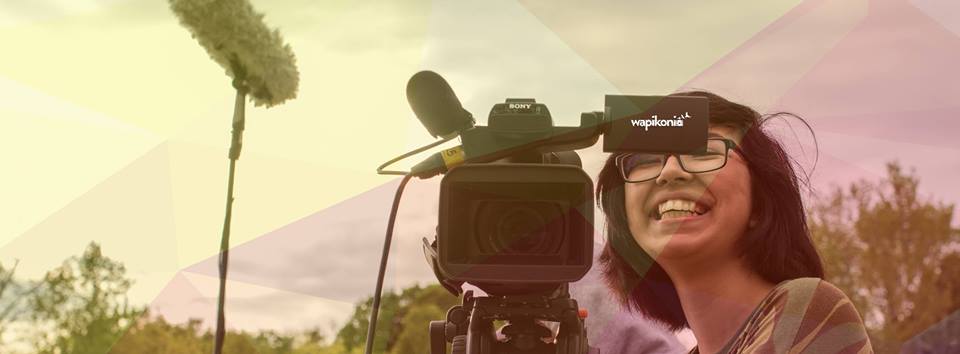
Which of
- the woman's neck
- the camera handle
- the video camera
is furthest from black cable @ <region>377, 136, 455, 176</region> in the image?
the woman's neck

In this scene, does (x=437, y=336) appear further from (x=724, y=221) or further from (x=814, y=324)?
(x=724, y=221)

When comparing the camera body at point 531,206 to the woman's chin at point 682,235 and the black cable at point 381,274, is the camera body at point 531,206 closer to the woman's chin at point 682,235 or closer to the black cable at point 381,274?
the black cable at point 381,274

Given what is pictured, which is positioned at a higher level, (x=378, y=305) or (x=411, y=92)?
(x=411, y=92)

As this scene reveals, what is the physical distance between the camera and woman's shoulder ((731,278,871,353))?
2.12 m

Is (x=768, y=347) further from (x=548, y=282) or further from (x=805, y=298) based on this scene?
(x=548, y=282)

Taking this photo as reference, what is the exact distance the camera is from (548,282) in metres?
1.84

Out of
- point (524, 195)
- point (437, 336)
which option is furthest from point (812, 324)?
point (437, 336)

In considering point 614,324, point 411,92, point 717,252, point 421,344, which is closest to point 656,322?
point 614,324

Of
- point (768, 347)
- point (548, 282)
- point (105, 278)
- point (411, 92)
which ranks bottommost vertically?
point (768, 347)

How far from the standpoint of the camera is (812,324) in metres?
2.13

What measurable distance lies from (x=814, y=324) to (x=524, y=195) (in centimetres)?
83

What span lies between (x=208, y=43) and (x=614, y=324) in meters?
2.63

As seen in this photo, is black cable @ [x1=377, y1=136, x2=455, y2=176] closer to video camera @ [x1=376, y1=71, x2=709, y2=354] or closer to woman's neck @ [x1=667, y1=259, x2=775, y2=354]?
video camera @ [x1=376, y1=71, x2=709, y2=354]

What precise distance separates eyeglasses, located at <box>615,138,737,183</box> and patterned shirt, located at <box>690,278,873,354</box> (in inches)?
21.3
